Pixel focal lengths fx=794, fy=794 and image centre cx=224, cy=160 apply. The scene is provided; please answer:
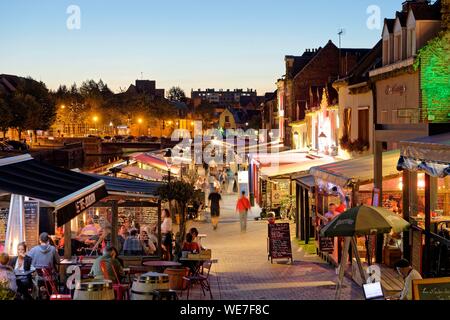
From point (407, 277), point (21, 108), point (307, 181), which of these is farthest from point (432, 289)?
point (21, 108)

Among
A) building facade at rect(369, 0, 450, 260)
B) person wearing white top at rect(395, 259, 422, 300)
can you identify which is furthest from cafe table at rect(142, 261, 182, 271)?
Result: person wearing white top at rect(395, 259, 422, 300)

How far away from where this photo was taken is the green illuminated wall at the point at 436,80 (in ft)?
55.2

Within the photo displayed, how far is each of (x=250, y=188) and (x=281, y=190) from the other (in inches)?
442

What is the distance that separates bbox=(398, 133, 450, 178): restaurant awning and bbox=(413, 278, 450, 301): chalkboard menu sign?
3.01 m

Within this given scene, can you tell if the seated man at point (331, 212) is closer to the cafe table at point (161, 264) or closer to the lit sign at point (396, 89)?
the lit sign at point (396, 89)

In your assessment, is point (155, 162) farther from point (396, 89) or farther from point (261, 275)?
point (261, 275)

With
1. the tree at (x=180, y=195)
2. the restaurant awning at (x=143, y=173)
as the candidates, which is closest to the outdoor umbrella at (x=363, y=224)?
the tree at (x=180, y=195)

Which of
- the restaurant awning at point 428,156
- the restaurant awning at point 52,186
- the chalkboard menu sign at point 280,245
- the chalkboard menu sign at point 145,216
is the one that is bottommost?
the chalkboard menu sign at point 280,245

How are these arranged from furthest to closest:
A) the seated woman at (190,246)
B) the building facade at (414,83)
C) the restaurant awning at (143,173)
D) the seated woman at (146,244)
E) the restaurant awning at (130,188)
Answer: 1. the restaurant awning at (143,173)
2. the seated woman at (146,244)
3. the restaurant awning at (130,188)
4. the building facade at (414,83)
5. the seated woman at (190,246)

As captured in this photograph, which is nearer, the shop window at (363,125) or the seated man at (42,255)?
the seated man at (42,255)

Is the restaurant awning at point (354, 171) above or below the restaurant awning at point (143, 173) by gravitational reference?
above

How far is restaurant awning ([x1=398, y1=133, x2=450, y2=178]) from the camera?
12.1 meters

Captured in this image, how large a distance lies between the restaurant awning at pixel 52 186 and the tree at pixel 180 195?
2.47 m

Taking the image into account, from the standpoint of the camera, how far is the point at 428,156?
12.8 meters
